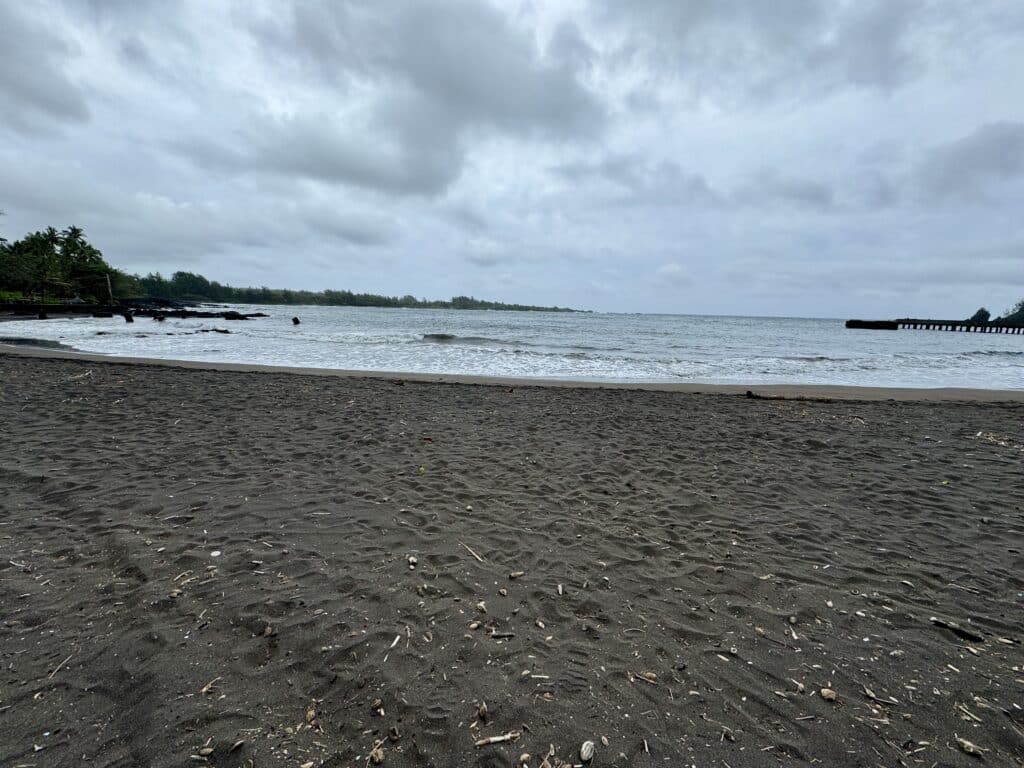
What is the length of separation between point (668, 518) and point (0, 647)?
5265 millimetres

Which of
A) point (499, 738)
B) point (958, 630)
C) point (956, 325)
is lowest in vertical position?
point (499, 738)

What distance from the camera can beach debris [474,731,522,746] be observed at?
2.22m

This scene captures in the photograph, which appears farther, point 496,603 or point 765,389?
point 765,389

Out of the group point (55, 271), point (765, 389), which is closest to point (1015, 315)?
point (765, 389)

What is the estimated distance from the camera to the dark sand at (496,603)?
2.27 m

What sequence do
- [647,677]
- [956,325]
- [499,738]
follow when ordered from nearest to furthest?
[499,738] < [647,677] < [956,325]

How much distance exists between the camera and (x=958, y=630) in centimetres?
309

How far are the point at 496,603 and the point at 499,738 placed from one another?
107 cm

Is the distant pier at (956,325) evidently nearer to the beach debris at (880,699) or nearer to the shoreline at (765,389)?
the shoreline at (765,389)

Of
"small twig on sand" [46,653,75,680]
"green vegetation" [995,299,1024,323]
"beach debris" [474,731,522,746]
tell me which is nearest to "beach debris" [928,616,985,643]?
"beach debris" [474,731,522,746]

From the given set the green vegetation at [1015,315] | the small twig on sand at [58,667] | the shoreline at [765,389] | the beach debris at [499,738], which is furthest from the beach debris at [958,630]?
the green vegetation at [1015,315]

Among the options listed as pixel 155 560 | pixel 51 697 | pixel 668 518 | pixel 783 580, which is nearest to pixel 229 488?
pixel 155 560

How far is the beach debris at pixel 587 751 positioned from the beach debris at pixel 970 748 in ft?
6.26

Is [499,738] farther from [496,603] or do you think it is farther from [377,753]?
[496,603]
